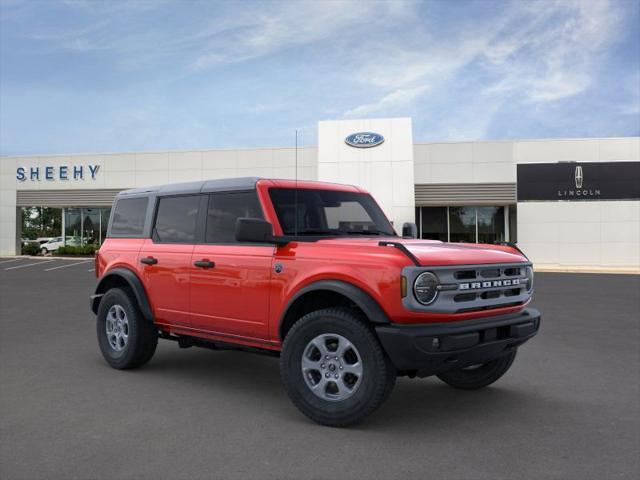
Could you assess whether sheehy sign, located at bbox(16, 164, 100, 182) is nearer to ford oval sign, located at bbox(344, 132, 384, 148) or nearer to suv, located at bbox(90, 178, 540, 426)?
ford oval sign, located at bbox(344, 132, 384, 148)

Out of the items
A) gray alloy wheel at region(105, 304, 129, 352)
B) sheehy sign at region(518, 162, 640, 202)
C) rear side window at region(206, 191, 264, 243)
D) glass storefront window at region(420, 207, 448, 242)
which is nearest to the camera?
rear side window at region(206, 191, 264, 243)

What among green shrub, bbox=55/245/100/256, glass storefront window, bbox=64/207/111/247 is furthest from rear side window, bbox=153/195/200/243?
glass storefront window, bbox=64/207/111/247

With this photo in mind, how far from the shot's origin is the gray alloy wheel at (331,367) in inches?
171

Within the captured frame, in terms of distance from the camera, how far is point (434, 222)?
1209 inches

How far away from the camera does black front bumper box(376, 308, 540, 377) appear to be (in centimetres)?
402

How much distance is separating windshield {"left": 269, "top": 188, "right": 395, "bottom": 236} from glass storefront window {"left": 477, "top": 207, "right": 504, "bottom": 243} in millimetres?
25597

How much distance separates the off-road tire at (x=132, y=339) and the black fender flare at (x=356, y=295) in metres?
2.40

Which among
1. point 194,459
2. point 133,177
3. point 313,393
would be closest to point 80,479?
point 194,459

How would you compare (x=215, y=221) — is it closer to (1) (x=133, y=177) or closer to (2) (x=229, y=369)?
(2) (x=229, y=369)

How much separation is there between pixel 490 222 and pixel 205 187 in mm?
26706

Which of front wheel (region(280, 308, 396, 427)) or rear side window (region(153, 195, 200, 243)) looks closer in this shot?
front wheel (region(280, 308, 396, 427))

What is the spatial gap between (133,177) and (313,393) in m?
30.9

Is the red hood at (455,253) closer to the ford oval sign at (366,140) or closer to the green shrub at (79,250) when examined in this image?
the ford oval sign at (366,140)

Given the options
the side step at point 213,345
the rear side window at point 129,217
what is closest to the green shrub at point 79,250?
the rear side window at point 129,217
